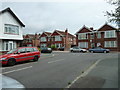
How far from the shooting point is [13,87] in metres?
5.46

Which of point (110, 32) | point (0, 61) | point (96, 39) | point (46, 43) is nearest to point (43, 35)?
point (46, 43)

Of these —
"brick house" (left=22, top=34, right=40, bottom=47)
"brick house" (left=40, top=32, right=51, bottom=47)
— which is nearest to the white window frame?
"brick house" (left=40, top=32, right=51, bottom=47)

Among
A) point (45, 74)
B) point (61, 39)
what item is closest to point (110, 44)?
point (61, 39)

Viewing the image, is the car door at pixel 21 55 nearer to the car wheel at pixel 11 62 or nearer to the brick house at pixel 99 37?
the car wheel at pixel 11 62

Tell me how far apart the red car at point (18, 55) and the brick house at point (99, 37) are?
28.9 m

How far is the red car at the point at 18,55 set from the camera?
1084cm

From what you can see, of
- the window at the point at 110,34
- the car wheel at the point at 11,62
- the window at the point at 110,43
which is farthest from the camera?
the window at the point at 110,34

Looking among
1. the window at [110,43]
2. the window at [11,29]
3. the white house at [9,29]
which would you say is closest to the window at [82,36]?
the window at [110,43]

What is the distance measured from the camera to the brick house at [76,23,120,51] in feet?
123

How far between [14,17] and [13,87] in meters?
19.4

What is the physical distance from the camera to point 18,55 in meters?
11.7

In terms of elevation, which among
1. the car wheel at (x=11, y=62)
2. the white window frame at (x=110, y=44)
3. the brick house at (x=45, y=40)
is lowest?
the car wheel at (x=11, y=62)

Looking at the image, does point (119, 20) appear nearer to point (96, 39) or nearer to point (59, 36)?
point (96, 39)

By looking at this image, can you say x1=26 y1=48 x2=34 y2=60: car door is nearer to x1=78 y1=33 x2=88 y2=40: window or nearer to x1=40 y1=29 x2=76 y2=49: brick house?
x1=78 y1=33 x2=88 y2=40: window
